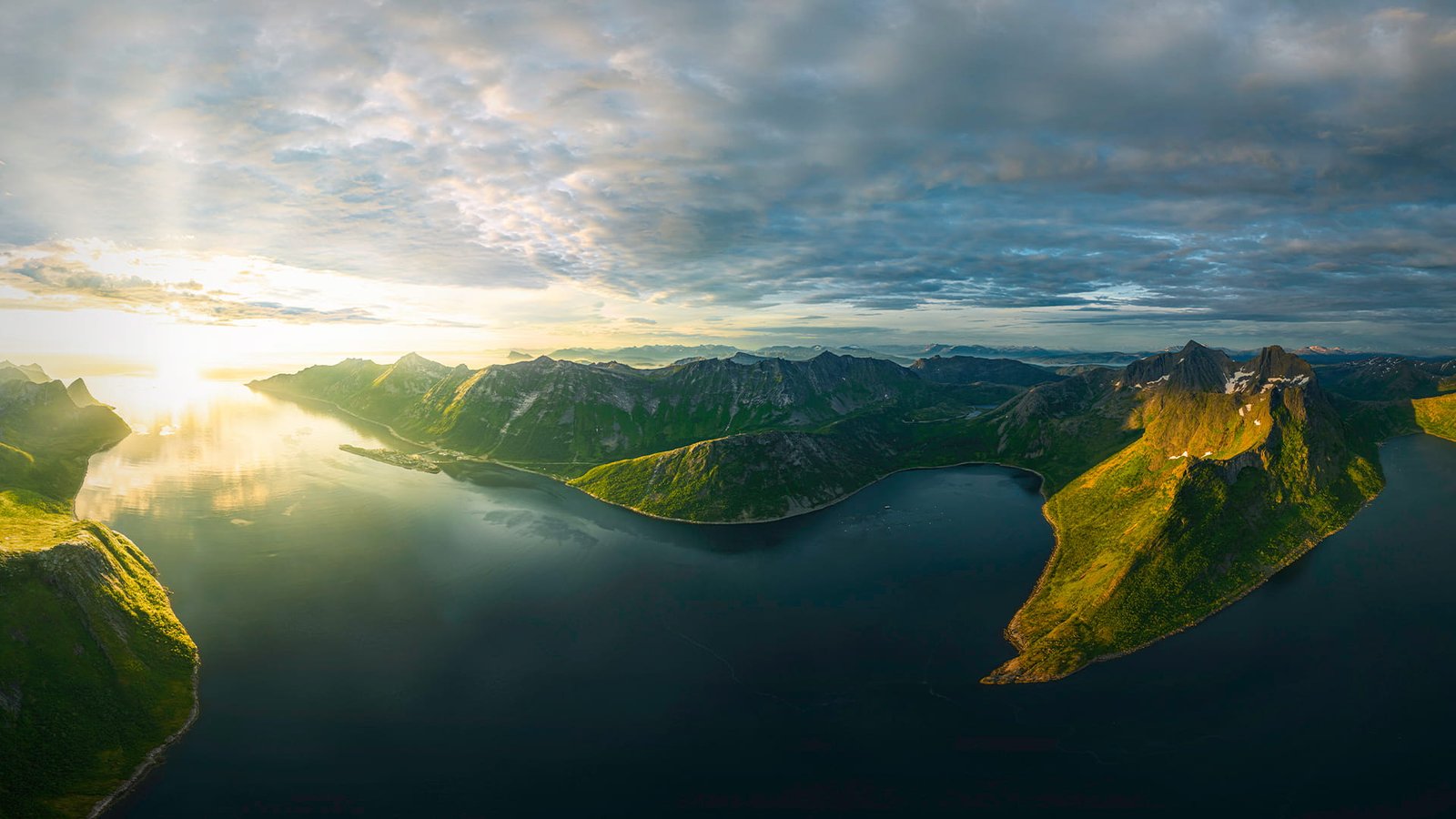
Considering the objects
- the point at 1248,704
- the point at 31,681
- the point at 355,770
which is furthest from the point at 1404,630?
the point at 31,681

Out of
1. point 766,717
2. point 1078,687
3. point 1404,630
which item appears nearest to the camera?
point 766,717

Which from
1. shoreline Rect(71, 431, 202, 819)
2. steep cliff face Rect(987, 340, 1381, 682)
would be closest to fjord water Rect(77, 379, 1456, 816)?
shoreline Rect(71, 431, 202, 819)

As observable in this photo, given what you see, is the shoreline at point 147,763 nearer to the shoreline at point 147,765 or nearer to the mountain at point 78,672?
the shoreline at point 147,765

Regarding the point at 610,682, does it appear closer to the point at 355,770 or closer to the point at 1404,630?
the point at 355,770

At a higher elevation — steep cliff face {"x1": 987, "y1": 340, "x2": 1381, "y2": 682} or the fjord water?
steep cliff face {"x1": 987, "y1": 340, "x2": 1381, "y2": 682}

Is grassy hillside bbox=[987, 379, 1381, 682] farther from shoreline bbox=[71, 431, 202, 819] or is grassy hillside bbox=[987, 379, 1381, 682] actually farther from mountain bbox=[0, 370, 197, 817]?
mountain bbox=[0, 370, 197, 817]

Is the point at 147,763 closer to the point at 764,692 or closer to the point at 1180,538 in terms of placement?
the point at 764,692
